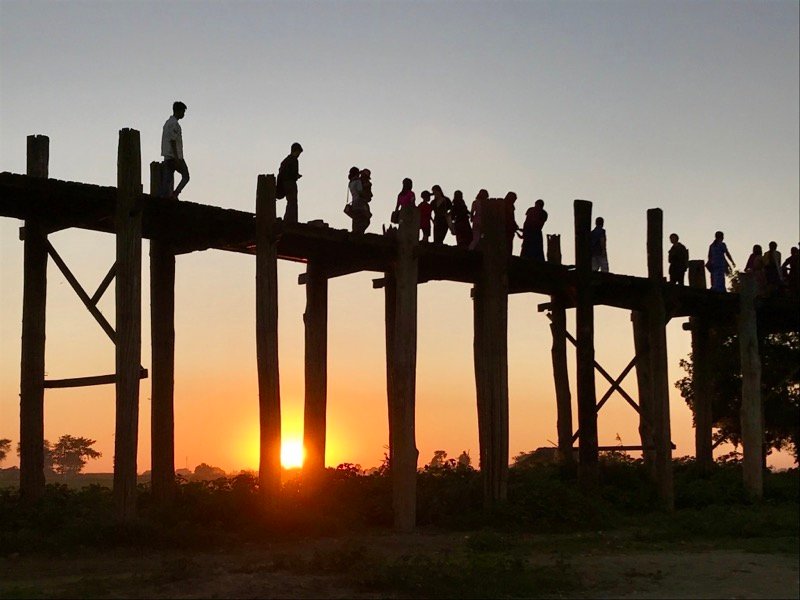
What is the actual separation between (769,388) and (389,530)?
1541cm

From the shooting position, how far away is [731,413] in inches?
1152

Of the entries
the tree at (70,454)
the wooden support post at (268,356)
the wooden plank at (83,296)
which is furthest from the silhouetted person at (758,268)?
the tree at (70,454)

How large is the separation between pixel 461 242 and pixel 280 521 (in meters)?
6.04

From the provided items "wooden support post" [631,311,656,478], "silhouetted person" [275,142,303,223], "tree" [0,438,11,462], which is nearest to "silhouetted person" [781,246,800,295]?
"wooden support post" [631,311,656,478]

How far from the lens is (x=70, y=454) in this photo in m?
75.9

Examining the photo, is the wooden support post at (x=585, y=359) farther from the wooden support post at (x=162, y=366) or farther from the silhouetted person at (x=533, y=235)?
the wooden support post at (x=162, y=366)

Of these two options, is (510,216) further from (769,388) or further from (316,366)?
(769,388)

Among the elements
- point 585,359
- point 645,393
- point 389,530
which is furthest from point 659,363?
point 389,530

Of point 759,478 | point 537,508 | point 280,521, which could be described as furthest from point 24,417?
point 759,478

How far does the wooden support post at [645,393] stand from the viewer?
21.2 meters

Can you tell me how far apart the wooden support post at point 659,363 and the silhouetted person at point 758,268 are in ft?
11.0

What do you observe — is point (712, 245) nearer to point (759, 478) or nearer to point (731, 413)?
point (759, 478)

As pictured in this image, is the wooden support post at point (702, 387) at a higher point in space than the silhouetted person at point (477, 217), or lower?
lower

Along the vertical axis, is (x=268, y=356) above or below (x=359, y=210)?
below
